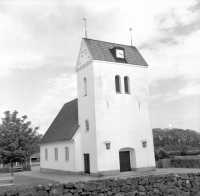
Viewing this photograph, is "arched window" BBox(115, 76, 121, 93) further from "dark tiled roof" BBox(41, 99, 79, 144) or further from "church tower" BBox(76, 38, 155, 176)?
"dark tiled roof" BBox(41, 99, 79, 144)

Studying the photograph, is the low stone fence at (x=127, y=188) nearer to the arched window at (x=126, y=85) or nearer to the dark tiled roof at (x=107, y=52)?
the arched window at (x=126, y=85)

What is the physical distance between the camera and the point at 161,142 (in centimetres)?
8194

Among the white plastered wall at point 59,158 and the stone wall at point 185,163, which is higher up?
the white plastered wall at point 59,158

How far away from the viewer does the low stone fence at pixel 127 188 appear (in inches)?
329

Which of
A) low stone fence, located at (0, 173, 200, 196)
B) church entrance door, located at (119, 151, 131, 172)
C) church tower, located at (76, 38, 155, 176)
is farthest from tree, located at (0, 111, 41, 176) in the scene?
low stone fence, located at (0, 173, 200, 196)

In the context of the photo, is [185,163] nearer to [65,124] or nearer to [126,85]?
[126,85]

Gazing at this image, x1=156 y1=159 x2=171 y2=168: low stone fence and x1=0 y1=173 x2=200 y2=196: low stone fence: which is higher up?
x1=0 y1=173 x2=200 y2=196: low stone fence

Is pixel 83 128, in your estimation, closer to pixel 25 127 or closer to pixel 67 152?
pixel 67 152

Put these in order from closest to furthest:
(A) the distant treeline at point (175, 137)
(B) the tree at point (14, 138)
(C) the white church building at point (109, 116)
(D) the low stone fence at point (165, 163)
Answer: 1. (B) the tree at point (14, 138)
2. (C) the white church building at point (109, 116)
3. (D) the low stone fence at point (165, 163)
4. (A) the distant treeline at point (175, 137)

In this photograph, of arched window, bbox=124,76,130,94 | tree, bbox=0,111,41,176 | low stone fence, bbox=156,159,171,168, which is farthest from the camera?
low stone fence, bbox=156,159,171,168

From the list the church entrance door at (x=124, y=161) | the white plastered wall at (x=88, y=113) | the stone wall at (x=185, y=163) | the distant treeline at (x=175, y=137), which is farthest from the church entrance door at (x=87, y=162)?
the distant treeline at (x=175, y=137)

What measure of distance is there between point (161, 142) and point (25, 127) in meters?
65.9

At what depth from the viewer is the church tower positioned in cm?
2250

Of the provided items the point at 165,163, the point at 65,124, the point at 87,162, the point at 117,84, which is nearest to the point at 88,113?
the point at 117,84
